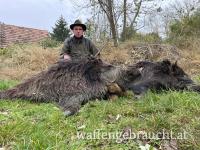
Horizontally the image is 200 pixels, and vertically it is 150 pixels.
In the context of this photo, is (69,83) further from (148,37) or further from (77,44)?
(148,37)

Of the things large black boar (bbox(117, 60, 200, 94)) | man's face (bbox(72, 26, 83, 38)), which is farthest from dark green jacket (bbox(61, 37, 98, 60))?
large black boar (bbox(117, 60, 200, 94))

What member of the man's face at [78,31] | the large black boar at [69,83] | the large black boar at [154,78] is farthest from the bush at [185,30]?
the large black boar at [69,83]

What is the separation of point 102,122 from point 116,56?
943 cm

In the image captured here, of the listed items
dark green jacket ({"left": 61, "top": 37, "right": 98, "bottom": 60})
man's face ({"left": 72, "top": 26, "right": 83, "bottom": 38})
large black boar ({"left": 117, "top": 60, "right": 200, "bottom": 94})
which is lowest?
large black boar ({"left": 117, "top": 60, "right": 200, "bottom": 94})

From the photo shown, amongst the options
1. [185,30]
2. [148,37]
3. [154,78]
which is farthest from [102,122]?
[185,30]

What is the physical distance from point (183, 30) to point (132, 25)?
2907 millimetres

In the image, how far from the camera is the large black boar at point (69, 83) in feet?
19.5

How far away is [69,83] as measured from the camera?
20.0 feet

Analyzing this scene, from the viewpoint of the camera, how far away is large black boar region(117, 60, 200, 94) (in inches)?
247

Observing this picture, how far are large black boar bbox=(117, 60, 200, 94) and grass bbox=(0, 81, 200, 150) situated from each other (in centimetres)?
59

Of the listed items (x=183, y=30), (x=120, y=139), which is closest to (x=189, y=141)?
(x=120, y=139)

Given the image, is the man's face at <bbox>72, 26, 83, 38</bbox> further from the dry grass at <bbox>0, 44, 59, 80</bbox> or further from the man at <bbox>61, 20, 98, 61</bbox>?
the dry grass at <bbox>0, 44, 59, 80</bbox>

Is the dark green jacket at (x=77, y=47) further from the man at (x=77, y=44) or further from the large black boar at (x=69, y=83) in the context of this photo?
the large black boar at (x=69, y=83)

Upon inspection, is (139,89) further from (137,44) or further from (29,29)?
(29,29)
